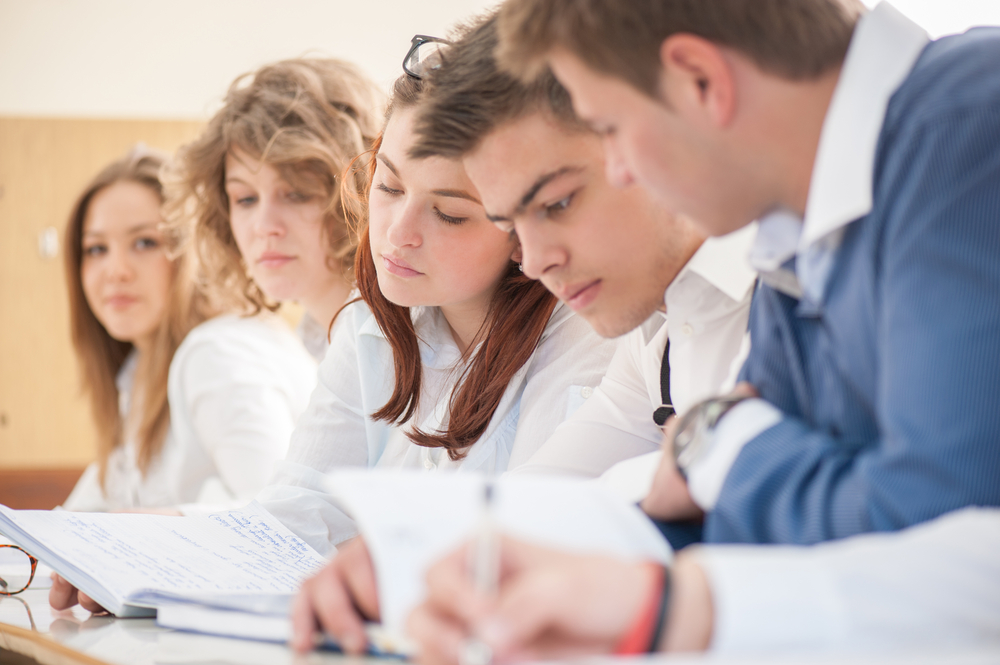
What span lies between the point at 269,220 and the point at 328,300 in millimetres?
201

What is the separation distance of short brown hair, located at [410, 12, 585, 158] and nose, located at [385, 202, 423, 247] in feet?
0.47

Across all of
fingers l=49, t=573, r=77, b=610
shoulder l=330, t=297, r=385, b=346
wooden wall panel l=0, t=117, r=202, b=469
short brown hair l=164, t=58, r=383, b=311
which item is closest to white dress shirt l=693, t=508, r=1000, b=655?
fingers l=49, t=573, r=77, b=610

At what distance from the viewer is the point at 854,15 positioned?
61 centimetres

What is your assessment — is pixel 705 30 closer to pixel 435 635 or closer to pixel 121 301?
pixel 435 635

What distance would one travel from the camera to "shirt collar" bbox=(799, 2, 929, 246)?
547 mm

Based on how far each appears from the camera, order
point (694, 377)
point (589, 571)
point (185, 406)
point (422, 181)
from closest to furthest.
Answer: point (589, 571), point (694, 377), point (422, 181), point (185, 406)

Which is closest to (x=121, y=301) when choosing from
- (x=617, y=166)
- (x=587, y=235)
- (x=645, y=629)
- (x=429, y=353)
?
(x=429, y=353)

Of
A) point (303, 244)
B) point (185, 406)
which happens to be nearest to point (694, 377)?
point (303, 244)

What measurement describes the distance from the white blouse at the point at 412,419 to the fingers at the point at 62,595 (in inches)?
12.2

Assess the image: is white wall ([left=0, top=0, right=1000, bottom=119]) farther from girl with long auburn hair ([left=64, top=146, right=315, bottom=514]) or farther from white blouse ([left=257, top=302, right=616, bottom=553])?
white blouse ([left=257, top=302, right=616, bottom=553])

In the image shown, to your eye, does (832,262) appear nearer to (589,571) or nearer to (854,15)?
(854,15)

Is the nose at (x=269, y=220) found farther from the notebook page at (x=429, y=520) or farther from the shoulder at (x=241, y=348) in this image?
the notebook page at (x=429, y=520)

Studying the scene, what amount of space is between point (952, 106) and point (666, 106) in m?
0.17

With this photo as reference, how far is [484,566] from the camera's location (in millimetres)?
399
